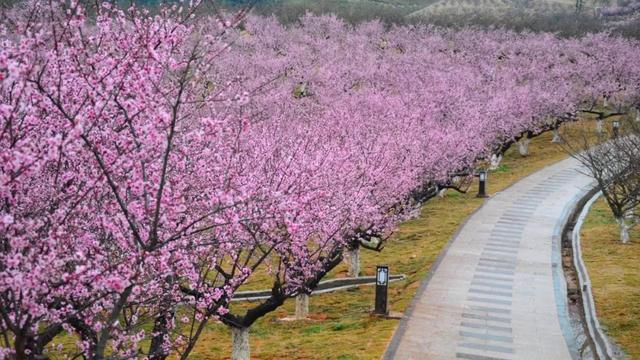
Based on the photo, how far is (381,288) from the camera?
21359 millimetres

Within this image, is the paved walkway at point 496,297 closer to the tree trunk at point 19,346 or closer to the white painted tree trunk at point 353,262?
the white painted tree trunk at point 353,262

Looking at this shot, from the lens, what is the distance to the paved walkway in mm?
18203

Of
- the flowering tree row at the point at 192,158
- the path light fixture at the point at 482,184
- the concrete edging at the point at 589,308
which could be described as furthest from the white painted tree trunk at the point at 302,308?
the path light fixture at the point at 482,184

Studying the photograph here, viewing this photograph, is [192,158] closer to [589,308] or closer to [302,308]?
[302,308]

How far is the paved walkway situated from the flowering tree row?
335 cm

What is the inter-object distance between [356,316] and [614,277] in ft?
33.1

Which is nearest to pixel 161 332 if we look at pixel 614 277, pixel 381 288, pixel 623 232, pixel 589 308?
pixel 381 288

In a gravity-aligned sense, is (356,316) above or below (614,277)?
below

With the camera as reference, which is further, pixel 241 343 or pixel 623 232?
pixel 623 232

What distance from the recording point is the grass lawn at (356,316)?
1919 cm

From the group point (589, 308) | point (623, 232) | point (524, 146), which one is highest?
point (524, 146)

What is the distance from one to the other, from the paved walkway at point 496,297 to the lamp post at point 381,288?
1.01 meters

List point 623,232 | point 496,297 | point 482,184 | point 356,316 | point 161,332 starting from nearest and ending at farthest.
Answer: point 161,332 < point 496,297 < point 356,316 < point 623,232 < point 482,184

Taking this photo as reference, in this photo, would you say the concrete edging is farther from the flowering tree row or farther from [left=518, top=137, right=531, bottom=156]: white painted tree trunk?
[left=518, top=137, right=531, bottom=156]: white painted tree trunk
